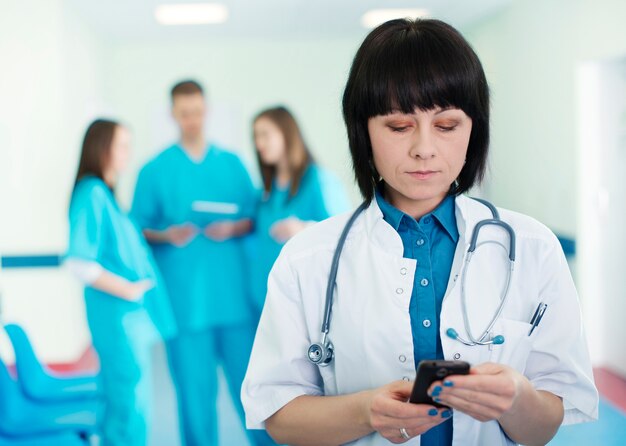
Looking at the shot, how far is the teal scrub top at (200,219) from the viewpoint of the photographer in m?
2.12

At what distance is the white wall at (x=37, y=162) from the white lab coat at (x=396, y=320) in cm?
284

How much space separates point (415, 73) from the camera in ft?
2.46

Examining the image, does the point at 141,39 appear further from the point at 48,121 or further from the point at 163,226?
the point at 163,226

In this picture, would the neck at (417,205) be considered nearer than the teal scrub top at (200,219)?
Yes

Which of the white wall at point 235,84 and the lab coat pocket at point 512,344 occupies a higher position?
the white wall at point 235,84

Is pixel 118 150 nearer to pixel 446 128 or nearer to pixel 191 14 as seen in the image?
pixel 446 128

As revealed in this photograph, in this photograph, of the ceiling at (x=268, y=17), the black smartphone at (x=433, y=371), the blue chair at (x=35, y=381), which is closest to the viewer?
the black smartphone at (x=433, y=371)

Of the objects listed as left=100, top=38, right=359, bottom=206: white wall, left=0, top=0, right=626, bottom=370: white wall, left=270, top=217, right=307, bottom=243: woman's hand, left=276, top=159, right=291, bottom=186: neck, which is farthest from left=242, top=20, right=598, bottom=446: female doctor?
left=100, top=38, right=359, bottom=206: white wall

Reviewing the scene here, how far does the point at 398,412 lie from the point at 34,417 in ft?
4.51

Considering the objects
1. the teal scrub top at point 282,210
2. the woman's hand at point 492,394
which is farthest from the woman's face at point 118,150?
the woman's hand at point 492,394

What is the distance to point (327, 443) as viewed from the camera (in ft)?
2.69

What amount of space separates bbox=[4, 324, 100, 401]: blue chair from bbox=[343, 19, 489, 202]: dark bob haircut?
4.53 feet

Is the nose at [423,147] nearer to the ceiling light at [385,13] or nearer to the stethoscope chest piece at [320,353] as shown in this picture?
the stethoscope chest piece at [320,353]

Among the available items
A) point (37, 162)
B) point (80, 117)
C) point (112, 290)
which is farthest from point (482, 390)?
point (80, 117)
